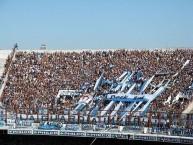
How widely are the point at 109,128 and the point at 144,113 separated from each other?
12.1 feet

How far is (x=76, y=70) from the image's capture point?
42.8 m

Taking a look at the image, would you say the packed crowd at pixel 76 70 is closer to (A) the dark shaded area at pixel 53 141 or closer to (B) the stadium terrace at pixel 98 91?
(B) the stadium terrace at pixel 98 91

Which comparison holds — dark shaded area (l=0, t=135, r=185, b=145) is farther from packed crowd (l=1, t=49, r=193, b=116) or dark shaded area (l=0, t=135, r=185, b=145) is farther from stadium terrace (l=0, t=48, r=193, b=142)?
packed crowd (l=1, t=49, r=193, b=116)

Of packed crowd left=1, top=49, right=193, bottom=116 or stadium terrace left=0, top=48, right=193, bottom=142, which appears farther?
packed crowd left=1, top=49, right=193, bottom=116

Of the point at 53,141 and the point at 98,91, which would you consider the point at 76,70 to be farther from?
the point at 53,141

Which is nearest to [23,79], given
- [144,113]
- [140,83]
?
[140,83]

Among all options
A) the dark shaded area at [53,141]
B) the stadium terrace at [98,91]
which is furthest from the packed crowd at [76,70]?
the dark shaded area at [53,141]

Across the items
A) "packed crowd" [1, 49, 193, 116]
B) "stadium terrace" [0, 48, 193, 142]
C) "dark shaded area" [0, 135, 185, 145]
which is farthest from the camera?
"packed crowd" [1, 49, 193, 116]

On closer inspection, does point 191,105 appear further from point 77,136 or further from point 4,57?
point 4,57

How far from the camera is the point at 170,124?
2867 cm

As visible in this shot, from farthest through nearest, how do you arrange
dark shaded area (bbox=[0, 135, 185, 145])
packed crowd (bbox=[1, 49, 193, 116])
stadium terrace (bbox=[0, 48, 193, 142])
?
packed crowd (bbox=[1, 49, 193, 116]) < dark shaded area (bbox=[0, 135, 185, 145]) < stadium terrace (bbox=[0, 48, 193, 142])

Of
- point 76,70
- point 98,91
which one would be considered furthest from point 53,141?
point 76,70

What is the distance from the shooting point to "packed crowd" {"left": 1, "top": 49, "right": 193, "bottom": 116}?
38.5 m

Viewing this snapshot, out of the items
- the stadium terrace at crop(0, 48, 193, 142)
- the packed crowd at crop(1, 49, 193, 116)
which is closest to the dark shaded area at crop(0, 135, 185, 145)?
the stadium terrace at crop(0, 48, 193, 142)
